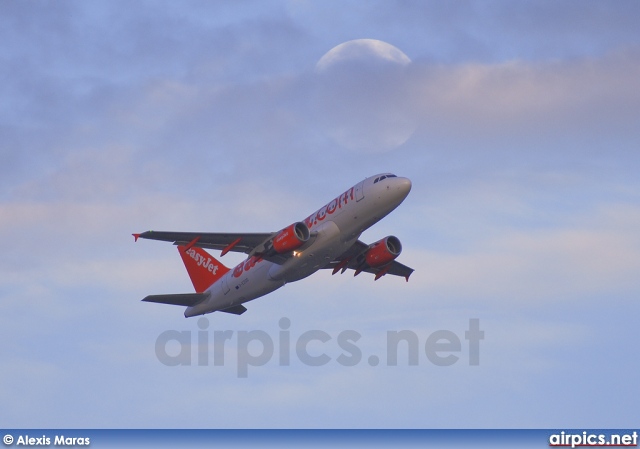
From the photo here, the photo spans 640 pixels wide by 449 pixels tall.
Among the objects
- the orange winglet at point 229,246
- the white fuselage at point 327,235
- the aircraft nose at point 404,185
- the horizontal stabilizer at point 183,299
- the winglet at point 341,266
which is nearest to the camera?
Result: the aircraft nose at point 404,185

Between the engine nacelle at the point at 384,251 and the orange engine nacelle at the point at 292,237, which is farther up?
the engine nacelle at the point at 384,251

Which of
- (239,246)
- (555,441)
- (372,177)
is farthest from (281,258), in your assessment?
(555,441)

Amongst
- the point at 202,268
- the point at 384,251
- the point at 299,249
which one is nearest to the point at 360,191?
the point at 299,249

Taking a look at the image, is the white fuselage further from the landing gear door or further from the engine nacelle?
the engine nacelle

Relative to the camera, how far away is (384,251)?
3145 inches

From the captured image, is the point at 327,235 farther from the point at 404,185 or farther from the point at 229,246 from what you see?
the point at 229,246

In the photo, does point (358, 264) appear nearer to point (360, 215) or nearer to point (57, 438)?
point (360, 215)

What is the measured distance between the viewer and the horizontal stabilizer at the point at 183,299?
8144 cm

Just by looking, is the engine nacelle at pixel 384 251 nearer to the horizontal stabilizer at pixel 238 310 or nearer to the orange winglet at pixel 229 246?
the orange winglet at pixel 229 246

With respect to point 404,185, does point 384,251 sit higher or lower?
lower

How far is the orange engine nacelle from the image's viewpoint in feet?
233

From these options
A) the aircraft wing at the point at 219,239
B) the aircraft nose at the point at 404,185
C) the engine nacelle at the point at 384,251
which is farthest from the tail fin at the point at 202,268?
the aircraft nose at the point at 404,185

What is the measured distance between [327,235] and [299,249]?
2.55 m

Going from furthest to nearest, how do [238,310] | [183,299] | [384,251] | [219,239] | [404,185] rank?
1. [238,310]
2. [183,299]
3. [384,251]
4. [219,239]
5. [404,185]
